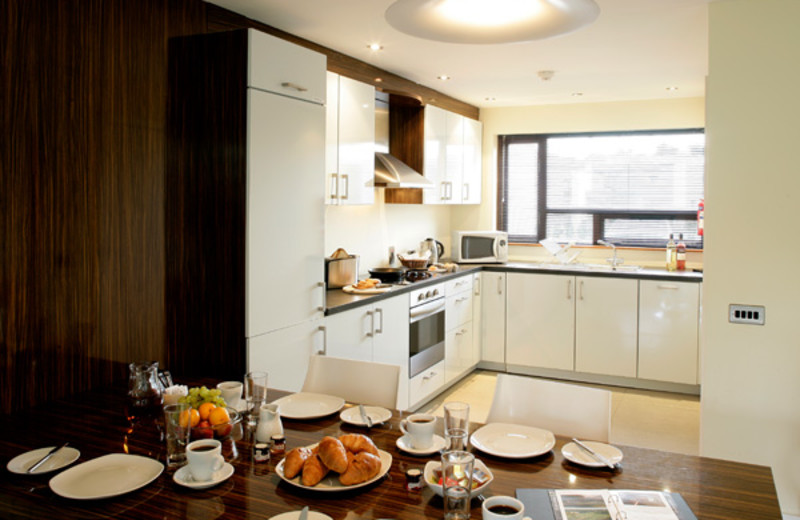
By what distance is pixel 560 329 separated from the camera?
5379 mm

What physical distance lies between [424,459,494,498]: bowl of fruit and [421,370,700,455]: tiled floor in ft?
8.88

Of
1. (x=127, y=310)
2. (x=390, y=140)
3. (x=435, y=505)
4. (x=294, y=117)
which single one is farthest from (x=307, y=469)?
(x=390, y=140)

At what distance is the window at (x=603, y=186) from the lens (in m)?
5.70

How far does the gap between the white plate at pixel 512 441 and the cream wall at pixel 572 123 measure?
4.30 meters

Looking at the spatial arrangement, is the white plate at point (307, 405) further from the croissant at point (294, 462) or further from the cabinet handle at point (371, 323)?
the cabinet handle at point (371, 323)

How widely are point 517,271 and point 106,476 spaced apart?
430 centimetres

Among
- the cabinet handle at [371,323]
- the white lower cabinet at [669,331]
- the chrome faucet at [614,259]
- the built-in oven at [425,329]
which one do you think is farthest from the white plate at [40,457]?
the chrome faucet at [614,259]

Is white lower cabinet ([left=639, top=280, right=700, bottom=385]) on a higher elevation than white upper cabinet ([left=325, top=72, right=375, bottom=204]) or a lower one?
lower

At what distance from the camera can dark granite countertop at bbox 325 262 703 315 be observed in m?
3.71

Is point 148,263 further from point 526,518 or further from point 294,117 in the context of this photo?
point 526,518

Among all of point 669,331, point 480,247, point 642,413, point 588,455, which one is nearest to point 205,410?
point 588,455

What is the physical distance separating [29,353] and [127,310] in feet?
1.50

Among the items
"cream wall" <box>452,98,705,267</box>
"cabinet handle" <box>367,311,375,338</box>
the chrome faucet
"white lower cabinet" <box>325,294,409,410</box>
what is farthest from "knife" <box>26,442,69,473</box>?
"cream wall" <box>452,98,705,267</box>

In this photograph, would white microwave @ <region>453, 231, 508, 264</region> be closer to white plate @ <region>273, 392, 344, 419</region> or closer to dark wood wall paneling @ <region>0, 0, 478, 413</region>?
dark wood wall paneling @ <region>0, 0, 478, 413</region>
